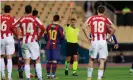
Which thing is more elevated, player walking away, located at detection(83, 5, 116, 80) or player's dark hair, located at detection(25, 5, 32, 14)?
player's dark hair, located at detection(25, 5, 32, 14)

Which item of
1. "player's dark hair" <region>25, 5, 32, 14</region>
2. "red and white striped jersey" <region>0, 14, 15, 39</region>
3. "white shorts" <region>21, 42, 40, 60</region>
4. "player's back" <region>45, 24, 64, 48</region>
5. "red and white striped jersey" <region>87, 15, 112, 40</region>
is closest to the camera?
"player's dark hair" <region>25, 5, 32, 14</region>

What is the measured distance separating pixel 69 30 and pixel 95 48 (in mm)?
6432

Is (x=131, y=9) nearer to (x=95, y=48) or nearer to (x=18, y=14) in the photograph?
(x=18, y=14)

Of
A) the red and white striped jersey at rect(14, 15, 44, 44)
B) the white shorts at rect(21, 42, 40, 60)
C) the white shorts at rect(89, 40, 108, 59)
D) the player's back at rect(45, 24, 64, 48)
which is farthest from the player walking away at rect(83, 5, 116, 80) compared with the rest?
the player's back at rect(45, 24, 64, 48)

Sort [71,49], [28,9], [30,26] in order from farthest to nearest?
[71,49] < [30,26] < [28,9]

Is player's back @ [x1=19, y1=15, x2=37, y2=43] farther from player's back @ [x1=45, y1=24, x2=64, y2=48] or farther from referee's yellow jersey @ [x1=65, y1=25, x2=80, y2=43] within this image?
referee's yellow jersey @ [x1=65, y1=25, x2=80, y2=43]

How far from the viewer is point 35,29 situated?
18.0 metres

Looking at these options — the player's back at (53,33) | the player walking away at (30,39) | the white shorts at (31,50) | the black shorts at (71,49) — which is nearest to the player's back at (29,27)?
the player walking away at (30,39)

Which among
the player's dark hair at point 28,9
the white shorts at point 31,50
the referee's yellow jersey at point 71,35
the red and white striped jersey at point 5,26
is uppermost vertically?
the player's dark hair at point 28,9

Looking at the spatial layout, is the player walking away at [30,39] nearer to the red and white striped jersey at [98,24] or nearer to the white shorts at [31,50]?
the white shorts at [31,50]

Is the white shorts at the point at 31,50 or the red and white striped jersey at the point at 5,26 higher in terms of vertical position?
the red and white striped jersey at the point at 5,26

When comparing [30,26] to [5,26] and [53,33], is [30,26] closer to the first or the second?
[5,26]

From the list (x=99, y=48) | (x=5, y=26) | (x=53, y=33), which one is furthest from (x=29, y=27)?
(x=53, y=33)

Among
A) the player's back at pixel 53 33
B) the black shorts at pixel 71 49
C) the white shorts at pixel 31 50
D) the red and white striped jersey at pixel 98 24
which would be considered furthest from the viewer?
the black shorts at pixel 71 49
